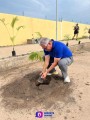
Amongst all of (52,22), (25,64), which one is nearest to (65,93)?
(25,64)

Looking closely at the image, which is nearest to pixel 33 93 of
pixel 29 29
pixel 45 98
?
pixel 45 98

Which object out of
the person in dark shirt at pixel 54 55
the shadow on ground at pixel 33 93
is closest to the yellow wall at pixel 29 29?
the shadow on ground at pixel 33 93

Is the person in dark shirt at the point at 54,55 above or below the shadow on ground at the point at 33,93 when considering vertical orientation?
above

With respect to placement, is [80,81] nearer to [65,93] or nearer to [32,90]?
[65,93]

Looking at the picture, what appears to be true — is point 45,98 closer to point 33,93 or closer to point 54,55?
point 33,93


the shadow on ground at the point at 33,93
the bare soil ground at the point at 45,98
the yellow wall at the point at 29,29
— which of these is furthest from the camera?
the yellow wall at the point at 29,29

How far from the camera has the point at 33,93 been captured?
5.73m

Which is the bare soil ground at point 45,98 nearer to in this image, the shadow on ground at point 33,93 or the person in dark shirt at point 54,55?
the shadow on ground at point 33,93

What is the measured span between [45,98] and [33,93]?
348 mm

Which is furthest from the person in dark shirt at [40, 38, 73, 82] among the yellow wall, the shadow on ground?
the yellow wall

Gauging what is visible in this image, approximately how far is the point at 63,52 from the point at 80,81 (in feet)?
3.13

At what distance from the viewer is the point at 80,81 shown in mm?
6332

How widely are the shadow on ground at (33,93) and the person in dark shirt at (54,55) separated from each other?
334 millimetres

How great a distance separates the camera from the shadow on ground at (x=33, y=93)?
537cm
